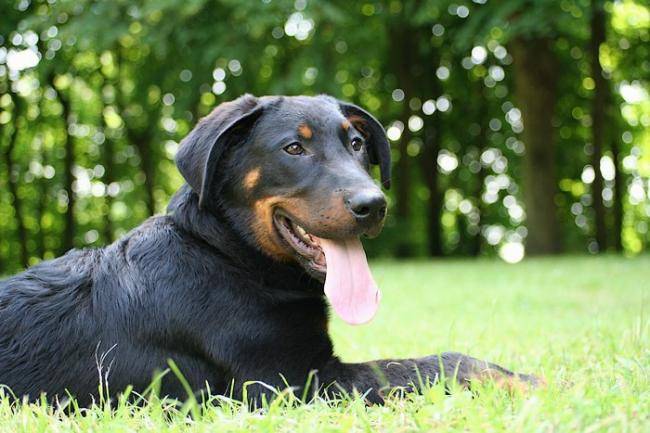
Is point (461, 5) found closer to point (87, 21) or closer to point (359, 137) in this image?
point (87, 21)

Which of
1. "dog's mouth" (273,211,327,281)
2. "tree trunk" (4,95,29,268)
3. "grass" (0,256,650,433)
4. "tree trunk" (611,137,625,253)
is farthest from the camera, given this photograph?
"tree trunk" (611,137,625,253)

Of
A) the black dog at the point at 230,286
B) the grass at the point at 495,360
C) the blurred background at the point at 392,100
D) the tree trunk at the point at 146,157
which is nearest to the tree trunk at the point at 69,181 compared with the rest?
the blurred background at the point at 392,100

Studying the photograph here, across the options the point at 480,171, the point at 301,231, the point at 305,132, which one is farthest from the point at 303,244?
the point at 480,171

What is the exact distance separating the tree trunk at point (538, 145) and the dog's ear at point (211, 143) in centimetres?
1714

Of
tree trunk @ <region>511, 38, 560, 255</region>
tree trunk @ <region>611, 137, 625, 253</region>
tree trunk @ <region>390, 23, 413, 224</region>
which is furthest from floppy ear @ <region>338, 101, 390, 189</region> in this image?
tree trunk @ <region>611, 137, 625, 253</region>

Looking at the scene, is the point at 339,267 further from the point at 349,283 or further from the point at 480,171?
the point at 480,171

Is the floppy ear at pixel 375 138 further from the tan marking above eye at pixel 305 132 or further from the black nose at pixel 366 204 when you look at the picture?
the black nose at pixel 366 204

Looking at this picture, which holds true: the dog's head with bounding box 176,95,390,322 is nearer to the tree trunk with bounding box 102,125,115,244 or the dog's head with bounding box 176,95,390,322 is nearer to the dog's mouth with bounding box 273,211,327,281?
the dog's mouth with bounding box 273,211,327,281

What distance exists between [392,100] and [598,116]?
7792mm

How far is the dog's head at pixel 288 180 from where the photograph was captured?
386cm

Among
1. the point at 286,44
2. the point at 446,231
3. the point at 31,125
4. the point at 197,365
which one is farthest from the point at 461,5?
the point at 446,231

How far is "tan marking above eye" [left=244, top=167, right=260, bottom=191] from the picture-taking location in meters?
4.11

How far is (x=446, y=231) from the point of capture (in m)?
36.6

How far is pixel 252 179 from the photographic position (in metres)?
4.12
